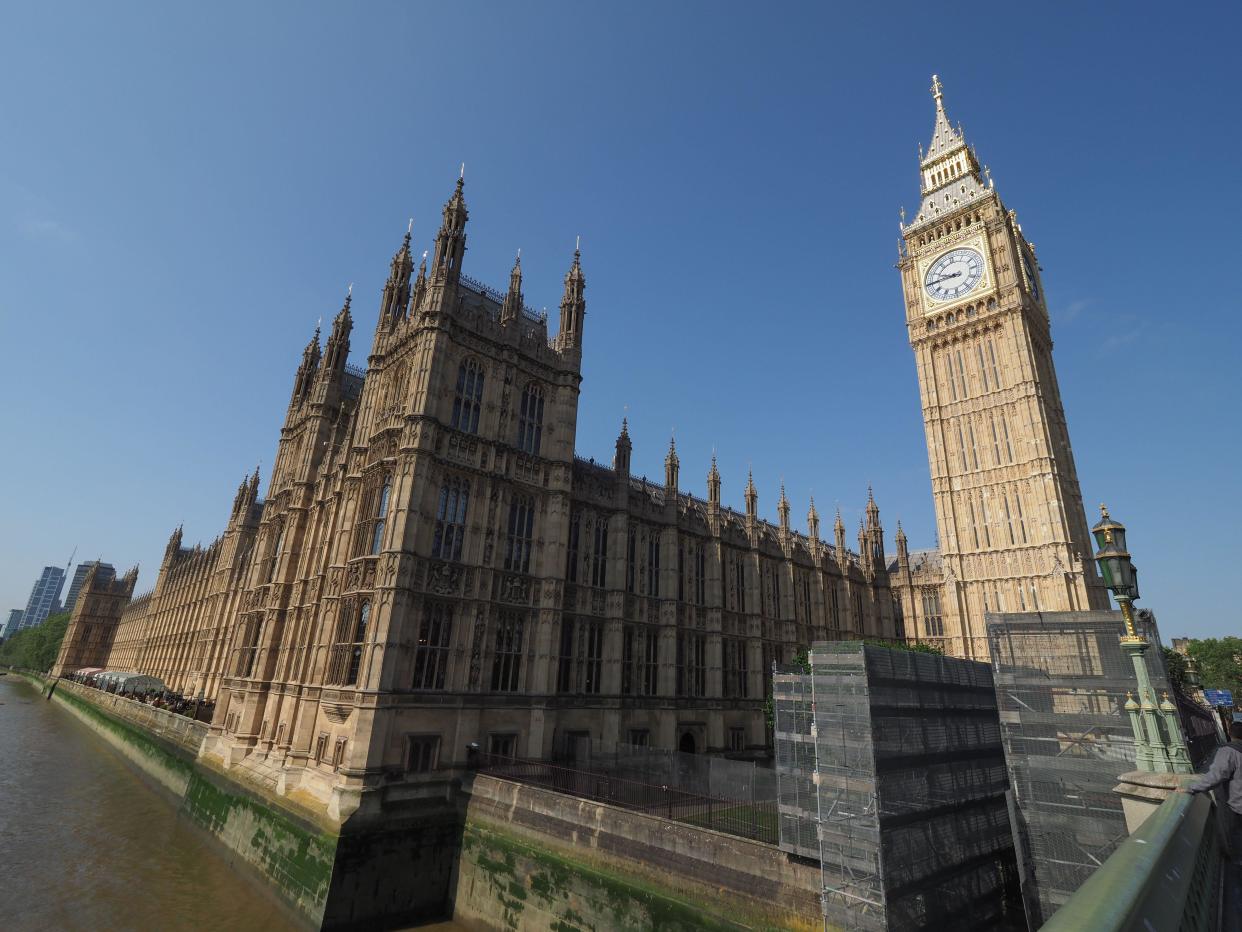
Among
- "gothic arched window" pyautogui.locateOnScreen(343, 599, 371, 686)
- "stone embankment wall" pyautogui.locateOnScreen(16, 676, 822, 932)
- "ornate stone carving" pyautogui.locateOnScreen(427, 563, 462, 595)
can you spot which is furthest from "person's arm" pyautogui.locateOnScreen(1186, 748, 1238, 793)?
"gothic arched window" pyautogui.locateOnScreen(343, 599, 371, 686)

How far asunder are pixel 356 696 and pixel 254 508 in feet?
139

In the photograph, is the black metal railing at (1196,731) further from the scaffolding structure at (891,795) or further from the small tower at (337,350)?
the small tower at (337,350)

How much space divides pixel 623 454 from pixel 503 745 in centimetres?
1713

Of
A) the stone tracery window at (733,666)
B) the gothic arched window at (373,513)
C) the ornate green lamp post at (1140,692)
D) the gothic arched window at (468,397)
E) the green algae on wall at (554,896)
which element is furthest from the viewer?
the stone tracery window at (733,666)

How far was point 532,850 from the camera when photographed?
2144 centimetres

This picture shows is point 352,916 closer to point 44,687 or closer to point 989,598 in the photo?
point 989,598

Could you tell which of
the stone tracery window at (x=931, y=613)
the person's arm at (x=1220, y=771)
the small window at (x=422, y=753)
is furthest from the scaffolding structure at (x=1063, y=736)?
the stone tracery window at (x=931, y=613)

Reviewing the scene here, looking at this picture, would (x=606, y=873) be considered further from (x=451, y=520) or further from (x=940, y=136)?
(x=940, y=136)

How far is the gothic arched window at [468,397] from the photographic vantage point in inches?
1178

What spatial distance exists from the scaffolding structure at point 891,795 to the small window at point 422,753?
47.6 feet

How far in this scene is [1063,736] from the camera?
16.2 meters

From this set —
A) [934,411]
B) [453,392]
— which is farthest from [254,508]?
[934,411]

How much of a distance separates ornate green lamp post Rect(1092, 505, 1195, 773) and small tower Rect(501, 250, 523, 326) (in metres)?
27.5

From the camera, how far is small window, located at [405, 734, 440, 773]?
24438 mm
